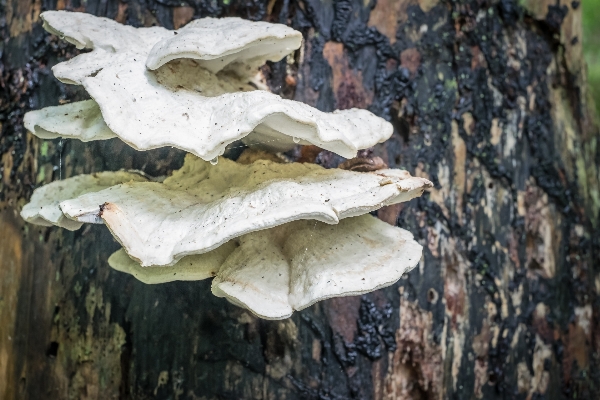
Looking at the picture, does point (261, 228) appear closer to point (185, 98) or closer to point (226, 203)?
point (226, 203)

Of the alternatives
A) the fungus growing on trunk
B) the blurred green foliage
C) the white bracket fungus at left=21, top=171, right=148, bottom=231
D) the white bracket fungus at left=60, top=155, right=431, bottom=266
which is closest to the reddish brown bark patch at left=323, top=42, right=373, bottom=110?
the fungus growing on trunk

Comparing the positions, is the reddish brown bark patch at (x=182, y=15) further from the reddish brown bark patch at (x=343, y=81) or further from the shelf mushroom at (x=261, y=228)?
the shelf mushroom at (x=261, y=228)

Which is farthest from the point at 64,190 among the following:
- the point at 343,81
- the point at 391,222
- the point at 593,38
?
the point at 593,38

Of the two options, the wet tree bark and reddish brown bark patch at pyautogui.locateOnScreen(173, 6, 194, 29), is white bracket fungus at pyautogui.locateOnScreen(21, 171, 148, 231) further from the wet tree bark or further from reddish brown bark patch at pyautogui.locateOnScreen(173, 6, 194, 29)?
reddish brown bark patch at pyautogui.locateOnScreen(173, 6, 194, 29)

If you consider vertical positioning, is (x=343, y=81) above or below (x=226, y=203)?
above

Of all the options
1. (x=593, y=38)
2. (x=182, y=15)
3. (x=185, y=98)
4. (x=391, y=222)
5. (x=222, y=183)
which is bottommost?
(x=391, y=222)

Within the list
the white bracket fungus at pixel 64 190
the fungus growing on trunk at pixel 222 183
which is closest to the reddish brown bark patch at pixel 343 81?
the fungus growing on trunk at pixel 222 183
